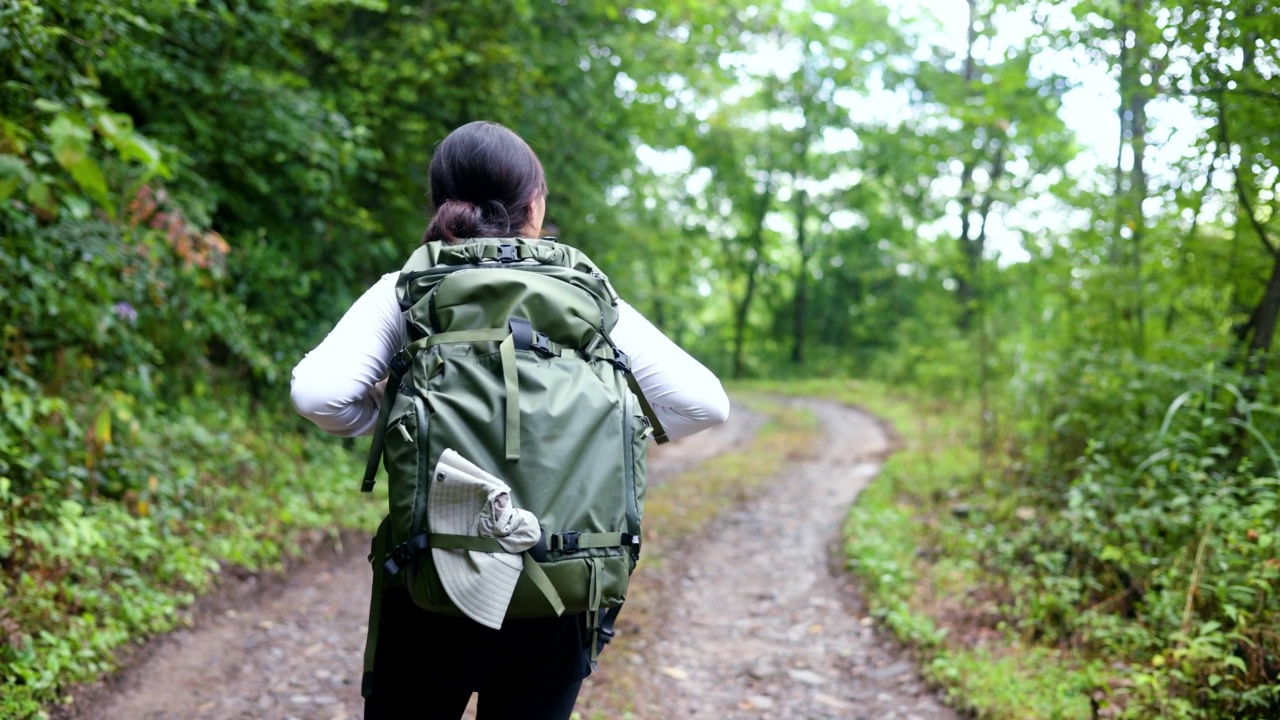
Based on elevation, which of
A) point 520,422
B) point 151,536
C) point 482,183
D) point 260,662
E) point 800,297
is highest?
point 800,297

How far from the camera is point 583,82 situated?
10258 mm

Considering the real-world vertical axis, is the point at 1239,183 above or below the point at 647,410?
above

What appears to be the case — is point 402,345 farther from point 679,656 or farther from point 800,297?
point 800,297

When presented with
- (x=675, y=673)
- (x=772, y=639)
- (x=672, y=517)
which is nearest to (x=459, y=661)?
(x=675, y=673)

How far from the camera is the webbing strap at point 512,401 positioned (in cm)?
158

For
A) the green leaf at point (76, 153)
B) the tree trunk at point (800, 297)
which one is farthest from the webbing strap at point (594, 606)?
the tree trunk at point (800, 297)

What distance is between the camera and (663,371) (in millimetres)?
1855

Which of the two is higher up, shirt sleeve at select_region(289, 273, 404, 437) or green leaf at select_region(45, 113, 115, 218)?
green leaf at select_region(45, 113, 115, 218)

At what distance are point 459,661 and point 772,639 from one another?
3873 mm

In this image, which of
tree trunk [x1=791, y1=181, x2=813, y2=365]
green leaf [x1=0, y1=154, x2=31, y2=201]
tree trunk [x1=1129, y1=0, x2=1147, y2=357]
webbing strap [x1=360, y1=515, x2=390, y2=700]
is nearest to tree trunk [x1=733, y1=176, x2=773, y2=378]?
tree trunk [x1=791, y1=181, x2=813, y2=365]

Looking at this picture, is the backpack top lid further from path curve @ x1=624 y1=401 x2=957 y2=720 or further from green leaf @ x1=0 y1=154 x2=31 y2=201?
path curve @ x1=624 y1=401 x2=957 y2=720

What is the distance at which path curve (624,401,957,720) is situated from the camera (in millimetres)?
4293

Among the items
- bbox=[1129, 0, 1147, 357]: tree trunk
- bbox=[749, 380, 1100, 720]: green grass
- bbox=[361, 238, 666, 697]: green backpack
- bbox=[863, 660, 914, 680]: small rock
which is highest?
bbox=[1129, 0, 1147, 357]: tree trunk

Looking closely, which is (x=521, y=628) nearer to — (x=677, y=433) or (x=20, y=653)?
(x=677, y=433)
